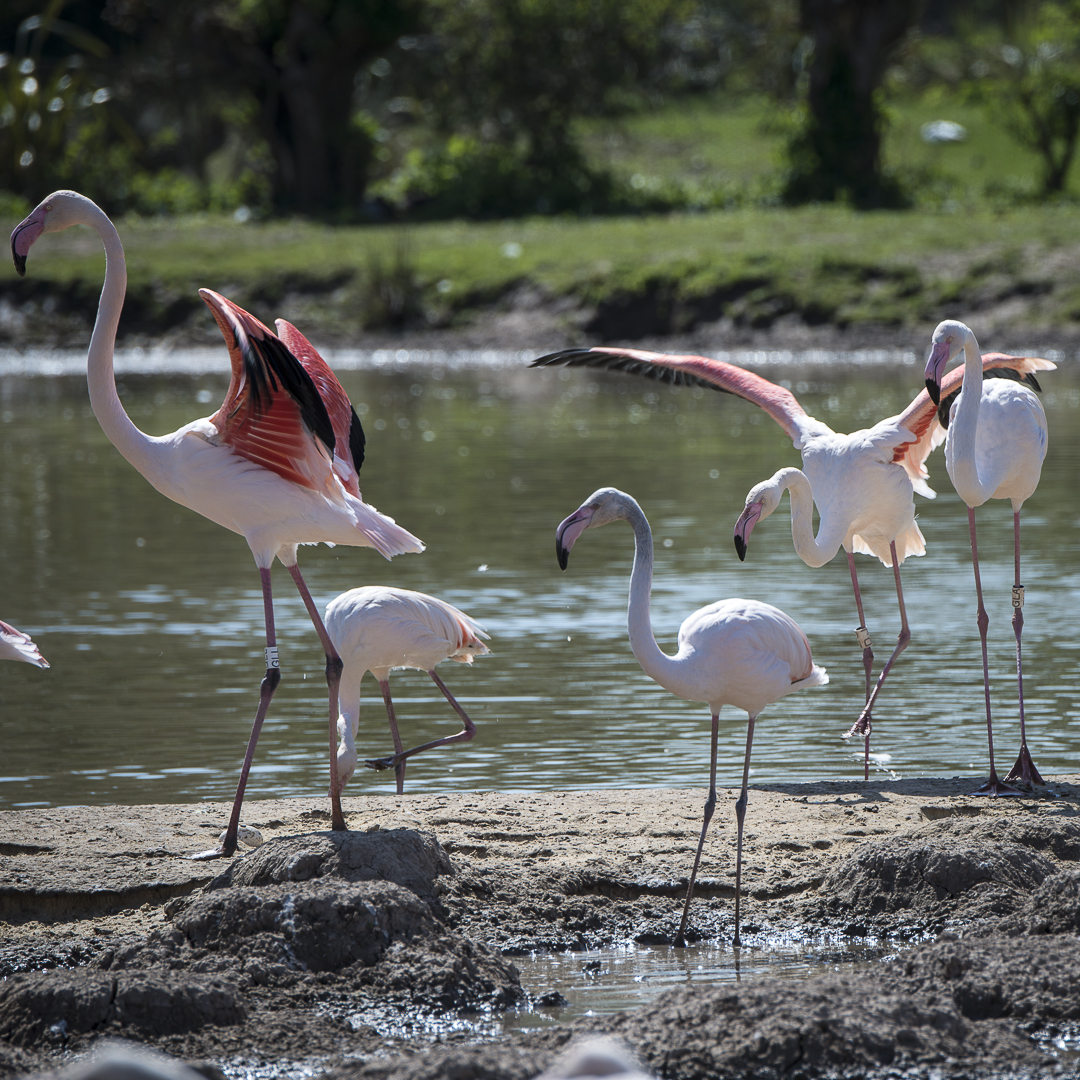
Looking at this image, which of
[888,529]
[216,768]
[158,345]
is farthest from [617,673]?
[158,345]

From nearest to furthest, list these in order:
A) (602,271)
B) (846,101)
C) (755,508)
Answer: (755,508), (602,271), (846,101)

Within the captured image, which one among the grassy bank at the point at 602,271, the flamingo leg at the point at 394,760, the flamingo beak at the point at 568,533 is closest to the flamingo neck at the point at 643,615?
the flamingo beak at the point at 568,533

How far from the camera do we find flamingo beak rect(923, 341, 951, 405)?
6598 millimetres

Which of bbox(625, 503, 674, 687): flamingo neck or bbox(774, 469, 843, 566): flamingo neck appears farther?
bbox(774, 469, 843, 566): flamingo neck

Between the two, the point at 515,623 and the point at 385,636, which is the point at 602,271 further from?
the point at 385,636

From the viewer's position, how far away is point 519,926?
544cm

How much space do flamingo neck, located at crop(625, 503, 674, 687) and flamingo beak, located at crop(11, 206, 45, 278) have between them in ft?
7.87

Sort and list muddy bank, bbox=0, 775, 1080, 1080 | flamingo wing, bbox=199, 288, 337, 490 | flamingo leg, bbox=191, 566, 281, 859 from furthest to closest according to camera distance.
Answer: flamingo leg, bbox=191, 566, 281, 859
flamingo wing, bbox=199, 288, 337, 490
muddy bank, bbox=0, 775, 1080, 1080

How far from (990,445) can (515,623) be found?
11.5ft

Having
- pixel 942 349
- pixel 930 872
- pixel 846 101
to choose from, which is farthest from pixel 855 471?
pixel 846 101

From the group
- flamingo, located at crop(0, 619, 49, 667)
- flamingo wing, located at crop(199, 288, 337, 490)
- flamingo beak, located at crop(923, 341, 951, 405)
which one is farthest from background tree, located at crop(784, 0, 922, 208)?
flamingo, located at crop(0, 619, 49, 667)

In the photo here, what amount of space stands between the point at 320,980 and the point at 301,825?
1.50 meters

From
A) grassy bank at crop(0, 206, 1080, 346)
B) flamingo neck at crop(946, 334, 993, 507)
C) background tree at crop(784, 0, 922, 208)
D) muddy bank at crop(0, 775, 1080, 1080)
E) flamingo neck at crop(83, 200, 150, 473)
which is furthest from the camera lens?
background tree at crop(784, 0, 922, 208)

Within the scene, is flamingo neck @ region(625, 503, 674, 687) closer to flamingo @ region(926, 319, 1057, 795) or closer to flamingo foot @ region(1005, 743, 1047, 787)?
flamingo @ region(926, 319, 1057, 795)
